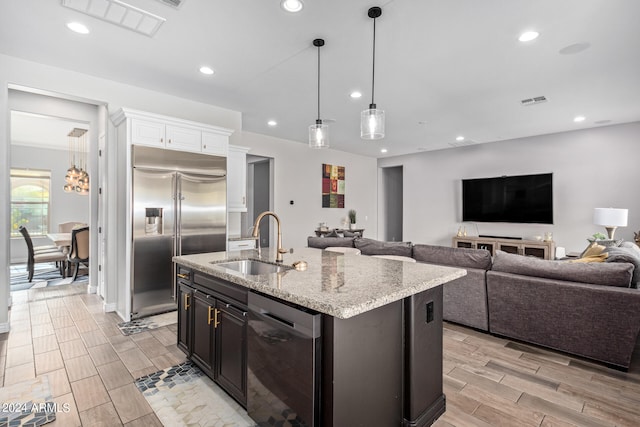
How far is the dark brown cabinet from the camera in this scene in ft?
6.13

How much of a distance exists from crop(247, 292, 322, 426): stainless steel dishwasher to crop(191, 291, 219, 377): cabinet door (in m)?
0.50

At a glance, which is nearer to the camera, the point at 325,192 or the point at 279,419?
the point at 279,419

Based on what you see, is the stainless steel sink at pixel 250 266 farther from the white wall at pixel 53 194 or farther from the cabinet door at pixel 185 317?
the white wall at pixel 53 194

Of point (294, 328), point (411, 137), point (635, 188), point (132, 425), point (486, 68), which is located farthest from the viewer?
point (411, 137)

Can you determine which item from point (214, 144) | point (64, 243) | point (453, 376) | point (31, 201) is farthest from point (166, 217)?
point (31, 201)

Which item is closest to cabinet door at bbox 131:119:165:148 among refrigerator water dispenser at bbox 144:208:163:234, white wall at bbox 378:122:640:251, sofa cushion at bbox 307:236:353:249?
refrigerator water dispenser at bbox 144:208:163:234

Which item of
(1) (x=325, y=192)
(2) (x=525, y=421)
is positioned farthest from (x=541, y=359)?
(1) (x=325, y=192)

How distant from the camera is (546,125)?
5707 mm

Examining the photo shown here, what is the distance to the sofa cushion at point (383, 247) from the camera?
3599 mm

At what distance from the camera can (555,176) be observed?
631cm

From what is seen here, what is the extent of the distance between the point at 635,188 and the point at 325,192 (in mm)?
5903

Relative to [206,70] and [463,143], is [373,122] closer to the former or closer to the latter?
[206,70]

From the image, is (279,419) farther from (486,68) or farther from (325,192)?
(325,192)

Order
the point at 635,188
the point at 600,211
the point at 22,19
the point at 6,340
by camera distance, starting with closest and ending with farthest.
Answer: the point at 22,19, the point at 6,340, the point at 600,211, the point at 635,188
